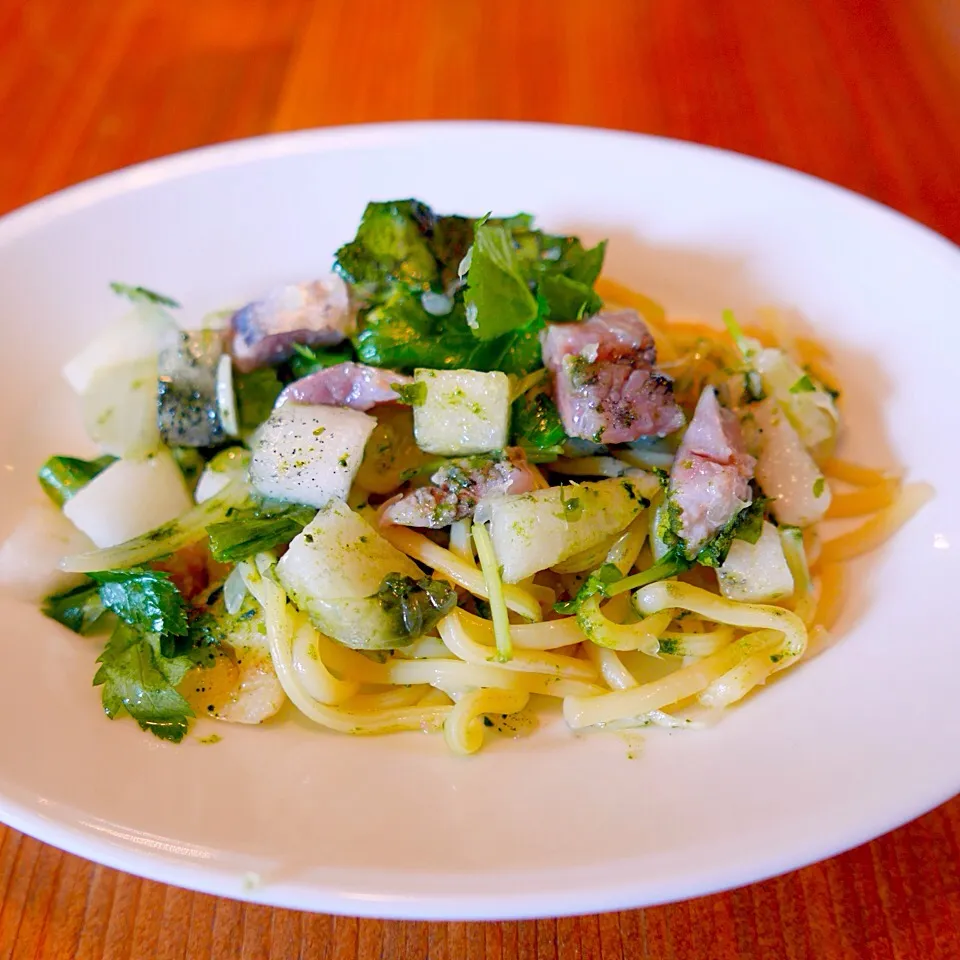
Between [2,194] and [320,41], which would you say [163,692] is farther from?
[320,41]

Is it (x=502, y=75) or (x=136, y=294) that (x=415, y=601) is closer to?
(x=136, y=294)

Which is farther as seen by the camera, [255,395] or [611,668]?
[255,395]

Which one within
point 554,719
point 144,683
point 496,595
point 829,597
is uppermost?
point 829,597

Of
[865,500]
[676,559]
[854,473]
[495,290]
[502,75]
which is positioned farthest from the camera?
[502,75]

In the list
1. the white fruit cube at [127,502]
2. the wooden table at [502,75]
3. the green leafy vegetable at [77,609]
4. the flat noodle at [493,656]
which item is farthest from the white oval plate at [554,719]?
the wooden table at [502,75]

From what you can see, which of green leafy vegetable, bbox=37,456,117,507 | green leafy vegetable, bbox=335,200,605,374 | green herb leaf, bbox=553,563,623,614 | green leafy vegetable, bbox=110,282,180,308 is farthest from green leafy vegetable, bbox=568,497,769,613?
green leafy vegetable, bbox=110,282,180,308

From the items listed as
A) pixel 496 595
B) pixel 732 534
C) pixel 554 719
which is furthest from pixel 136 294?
pixel 732 534

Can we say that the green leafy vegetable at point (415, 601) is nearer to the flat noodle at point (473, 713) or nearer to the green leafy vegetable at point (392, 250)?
the flat noodle at point (473, 713)
